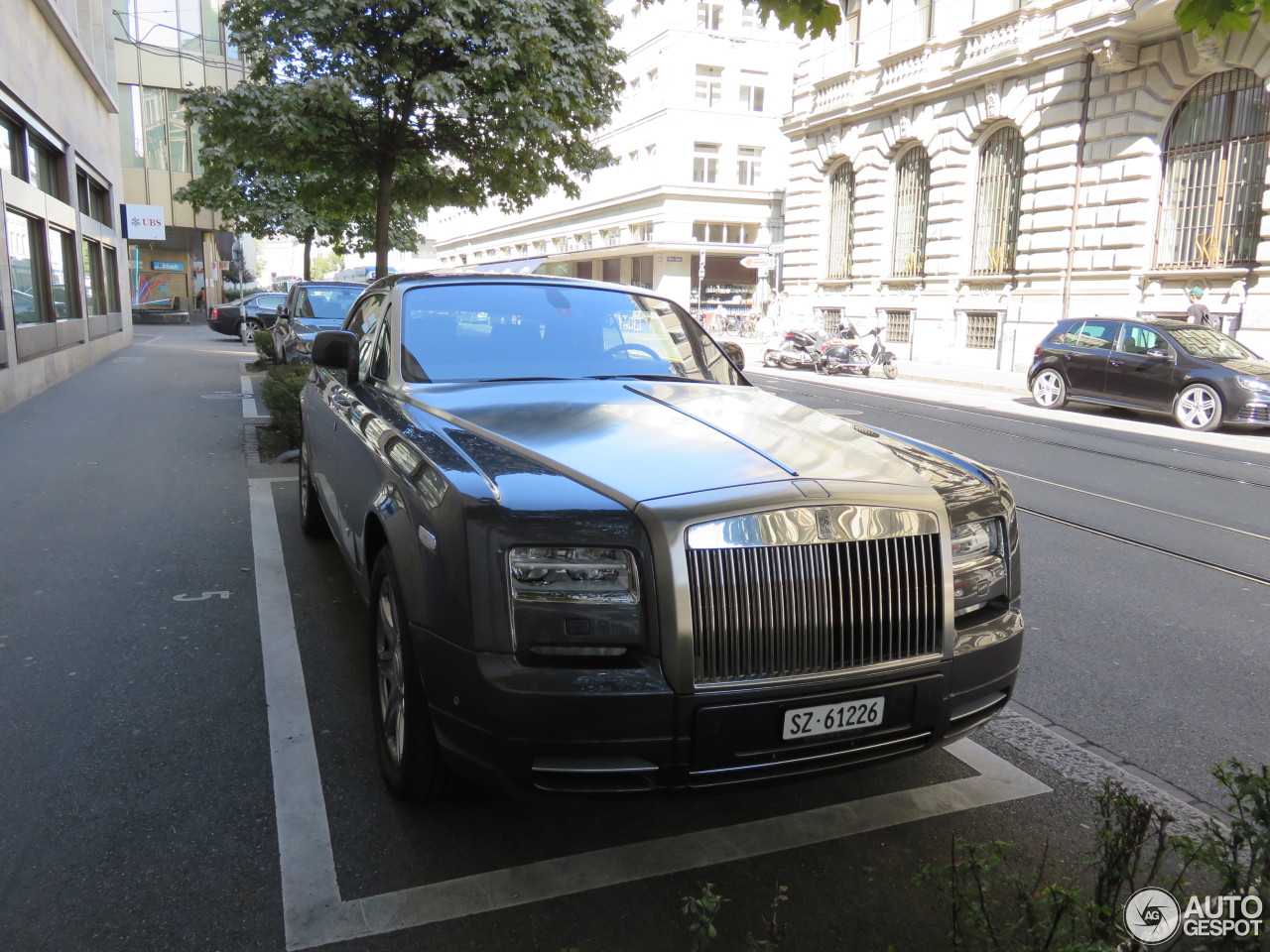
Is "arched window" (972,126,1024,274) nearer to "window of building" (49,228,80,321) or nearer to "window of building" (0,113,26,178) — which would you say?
"window of building" (49,228,80,321)

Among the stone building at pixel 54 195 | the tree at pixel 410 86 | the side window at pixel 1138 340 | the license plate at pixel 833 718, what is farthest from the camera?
the side window at pixel 1138 340

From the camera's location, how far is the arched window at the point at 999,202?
24.9 metres

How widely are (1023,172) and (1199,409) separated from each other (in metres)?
12.3

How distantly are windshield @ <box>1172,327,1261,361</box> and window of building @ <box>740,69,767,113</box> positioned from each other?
127 feet

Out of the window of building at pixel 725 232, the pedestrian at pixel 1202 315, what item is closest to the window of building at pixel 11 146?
the pedestrian at pixel 1202 315

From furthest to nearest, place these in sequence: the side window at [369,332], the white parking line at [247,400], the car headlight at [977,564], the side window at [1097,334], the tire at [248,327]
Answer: the tire at [248,327]
the side window at [1097,334]
the white parking line at [247,400]
the side window at [369,332]
the car headlight at [977,564]

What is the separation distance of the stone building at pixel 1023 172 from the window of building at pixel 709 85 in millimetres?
Result: 17116

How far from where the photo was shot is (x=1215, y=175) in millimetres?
20031

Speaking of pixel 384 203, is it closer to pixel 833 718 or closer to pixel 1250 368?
pixel 833 718

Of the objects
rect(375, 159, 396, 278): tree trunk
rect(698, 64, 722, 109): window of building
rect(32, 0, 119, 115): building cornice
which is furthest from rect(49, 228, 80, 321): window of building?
rect(698, 64, 722, 109): window of building

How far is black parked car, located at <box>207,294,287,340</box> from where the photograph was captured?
92.2 ft

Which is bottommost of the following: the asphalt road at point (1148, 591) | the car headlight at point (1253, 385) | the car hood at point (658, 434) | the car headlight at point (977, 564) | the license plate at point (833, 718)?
the asphalt road at point (1148, 591)

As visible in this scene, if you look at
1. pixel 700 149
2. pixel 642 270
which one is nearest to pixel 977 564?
pixel 700 149

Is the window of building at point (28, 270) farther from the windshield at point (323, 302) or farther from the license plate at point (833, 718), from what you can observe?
the license plate at point (833, 718)
